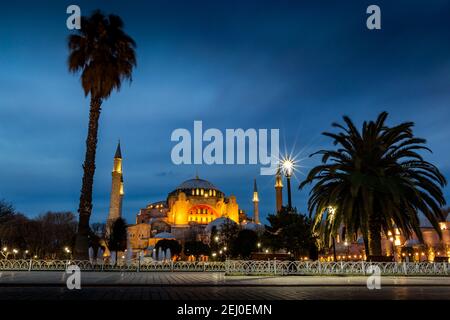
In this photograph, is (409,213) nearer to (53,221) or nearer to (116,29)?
(116,29)

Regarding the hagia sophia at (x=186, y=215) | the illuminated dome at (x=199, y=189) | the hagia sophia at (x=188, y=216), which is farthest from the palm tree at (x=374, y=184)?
the illuminated dome at (x=199, y=189)

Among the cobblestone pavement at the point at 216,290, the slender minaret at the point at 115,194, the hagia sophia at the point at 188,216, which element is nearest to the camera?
the cobblestone pavement at the point at 216,290

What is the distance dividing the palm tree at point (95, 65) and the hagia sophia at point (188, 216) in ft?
176

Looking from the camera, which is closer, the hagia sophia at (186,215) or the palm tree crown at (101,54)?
the palm tree crown at (101,54)

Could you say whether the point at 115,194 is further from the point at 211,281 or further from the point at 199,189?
the point at 211,281

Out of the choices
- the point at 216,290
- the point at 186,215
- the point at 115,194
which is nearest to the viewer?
the point at 216,290

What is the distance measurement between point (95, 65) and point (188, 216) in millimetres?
76925

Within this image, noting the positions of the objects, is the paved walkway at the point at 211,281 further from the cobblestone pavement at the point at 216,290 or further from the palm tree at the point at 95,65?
the palm tree at the point at 95,65

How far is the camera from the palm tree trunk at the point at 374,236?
2078cm

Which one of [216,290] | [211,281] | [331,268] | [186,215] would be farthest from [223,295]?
[186,215]

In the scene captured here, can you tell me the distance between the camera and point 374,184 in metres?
19.7

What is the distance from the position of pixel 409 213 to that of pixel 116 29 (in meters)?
19.3

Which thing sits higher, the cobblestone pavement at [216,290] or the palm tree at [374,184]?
the palm tree at [374,184]
